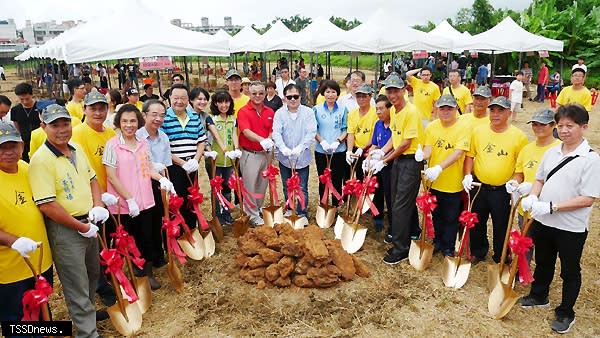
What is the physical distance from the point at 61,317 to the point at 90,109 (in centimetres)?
186

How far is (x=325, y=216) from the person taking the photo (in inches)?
212

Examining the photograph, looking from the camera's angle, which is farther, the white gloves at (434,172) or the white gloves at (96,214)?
the white gloves at (434,172)

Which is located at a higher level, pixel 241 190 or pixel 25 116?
pixel 25 116

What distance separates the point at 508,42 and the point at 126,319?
15.2 metres

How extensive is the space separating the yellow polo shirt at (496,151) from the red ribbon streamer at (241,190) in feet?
8.56

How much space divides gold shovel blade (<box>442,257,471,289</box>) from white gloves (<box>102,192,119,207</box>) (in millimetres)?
3080

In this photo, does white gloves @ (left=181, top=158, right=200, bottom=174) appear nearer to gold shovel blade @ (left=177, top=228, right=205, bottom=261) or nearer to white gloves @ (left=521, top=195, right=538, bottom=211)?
gold shovel blade @ (left=177, top=228, right=205, bottom=261)

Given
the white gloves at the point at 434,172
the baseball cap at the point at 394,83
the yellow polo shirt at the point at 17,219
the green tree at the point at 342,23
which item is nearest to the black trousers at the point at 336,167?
the baseball cap at the point at 394,83

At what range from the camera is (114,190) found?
3.59 meters

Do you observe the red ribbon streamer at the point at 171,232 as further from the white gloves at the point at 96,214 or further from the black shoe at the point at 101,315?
the white gloves at the point at 96,214

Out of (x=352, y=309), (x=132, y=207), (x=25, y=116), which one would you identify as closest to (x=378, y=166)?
(x=352, y=309)

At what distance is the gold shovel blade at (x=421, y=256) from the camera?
4234 mm

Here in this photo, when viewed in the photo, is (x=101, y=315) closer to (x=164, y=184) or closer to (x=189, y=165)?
(x=164, y=184)

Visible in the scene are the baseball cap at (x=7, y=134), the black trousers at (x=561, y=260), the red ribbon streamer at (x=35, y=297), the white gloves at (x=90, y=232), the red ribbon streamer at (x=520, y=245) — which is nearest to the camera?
the baseball cap at (x=7, y=134)
